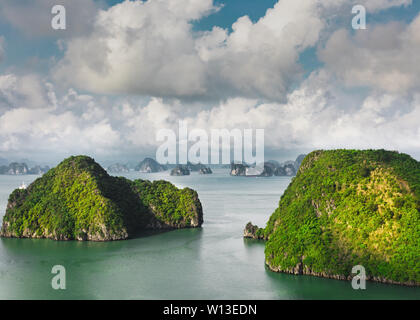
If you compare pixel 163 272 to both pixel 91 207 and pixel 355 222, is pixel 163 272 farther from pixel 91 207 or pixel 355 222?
pixel 91 207

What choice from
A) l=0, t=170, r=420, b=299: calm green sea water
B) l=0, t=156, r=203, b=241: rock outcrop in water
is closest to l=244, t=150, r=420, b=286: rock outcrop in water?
l=0, t=170, r=420, b=299: calm green sea water

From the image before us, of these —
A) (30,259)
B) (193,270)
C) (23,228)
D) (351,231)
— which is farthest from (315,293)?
(23,228)

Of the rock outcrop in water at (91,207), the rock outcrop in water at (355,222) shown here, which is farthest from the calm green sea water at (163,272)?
the rock outcrop in water at (91,207)

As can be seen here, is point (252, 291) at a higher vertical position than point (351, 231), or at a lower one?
lower

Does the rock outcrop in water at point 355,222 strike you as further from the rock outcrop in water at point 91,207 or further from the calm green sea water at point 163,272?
the rock outcrop in water at point 91,207

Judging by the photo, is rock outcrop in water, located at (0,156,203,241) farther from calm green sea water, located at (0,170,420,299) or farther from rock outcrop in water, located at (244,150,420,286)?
rock outcrop in water, located at (244,150,420,286)
